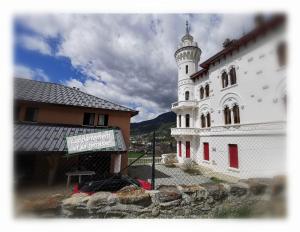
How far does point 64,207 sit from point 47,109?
307 inches

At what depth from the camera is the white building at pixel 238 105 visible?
5.45m

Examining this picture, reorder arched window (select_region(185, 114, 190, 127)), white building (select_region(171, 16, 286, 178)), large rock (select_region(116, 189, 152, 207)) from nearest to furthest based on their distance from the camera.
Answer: large rock (select_region(116, 189, 152, 207)) < white building (select_region(171, 16, 286, 178)) < arched window (select_region(185, 114, 190, 127))

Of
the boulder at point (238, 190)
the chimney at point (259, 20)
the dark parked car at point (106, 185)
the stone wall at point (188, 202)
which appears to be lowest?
the dark parked car at point (106, 185)

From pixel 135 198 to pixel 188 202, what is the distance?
1.22 m

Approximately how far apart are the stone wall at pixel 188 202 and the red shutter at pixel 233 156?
26.5 feet

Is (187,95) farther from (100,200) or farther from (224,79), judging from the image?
(100,200)

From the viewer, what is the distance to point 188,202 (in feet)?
10.7

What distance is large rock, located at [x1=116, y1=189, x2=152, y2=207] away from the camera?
120 inches

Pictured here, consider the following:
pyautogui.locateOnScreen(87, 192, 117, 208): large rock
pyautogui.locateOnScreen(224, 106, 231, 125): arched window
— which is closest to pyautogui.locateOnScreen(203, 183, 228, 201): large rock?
pyautogui.locateOnScreen(87, 192, 117, 208): large rock

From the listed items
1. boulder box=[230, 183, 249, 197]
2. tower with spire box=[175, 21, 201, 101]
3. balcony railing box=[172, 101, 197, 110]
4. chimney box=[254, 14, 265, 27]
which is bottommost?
boulder box=[230, 183, 249, 197]

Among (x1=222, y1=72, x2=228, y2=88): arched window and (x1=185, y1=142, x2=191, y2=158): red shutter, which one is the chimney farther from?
(x1=185, y1=142, x2=191, y2=158): red shutter

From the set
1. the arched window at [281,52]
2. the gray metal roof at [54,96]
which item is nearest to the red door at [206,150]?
the gray metal roof at [54,96]

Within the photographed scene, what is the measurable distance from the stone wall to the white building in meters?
1.55

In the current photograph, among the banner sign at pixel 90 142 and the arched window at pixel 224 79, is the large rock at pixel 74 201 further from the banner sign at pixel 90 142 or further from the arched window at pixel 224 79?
the arched window at pixel 224 79
